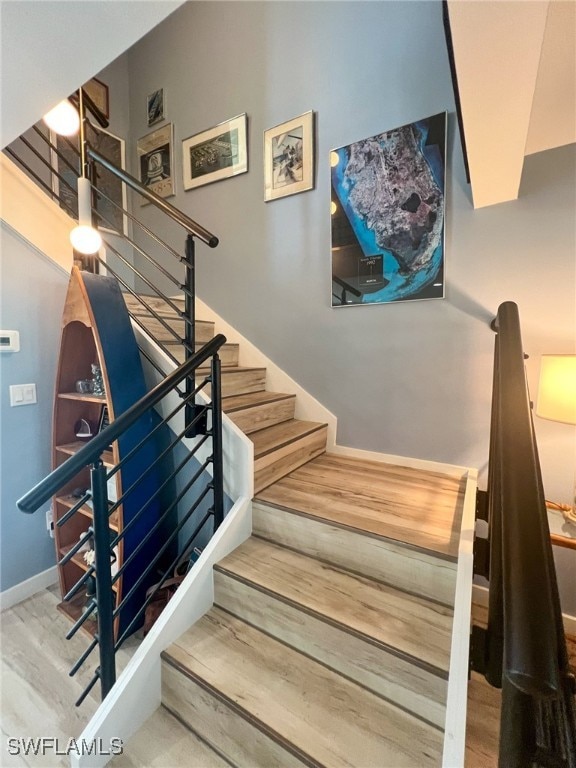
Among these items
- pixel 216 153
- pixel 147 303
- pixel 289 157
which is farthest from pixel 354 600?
pixel 216 153

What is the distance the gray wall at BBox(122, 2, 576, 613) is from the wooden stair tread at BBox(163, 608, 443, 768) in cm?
135

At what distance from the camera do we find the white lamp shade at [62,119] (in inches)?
62.8

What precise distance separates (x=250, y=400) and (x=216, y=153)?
83.6 inches

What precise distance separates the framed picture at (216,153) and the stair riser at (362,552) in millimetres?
2612

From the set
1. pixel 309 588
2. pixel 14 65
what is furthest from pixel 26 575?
pixel 14 65

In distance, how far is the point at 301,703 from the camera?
1.09 m

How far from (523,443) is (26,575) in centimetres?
275

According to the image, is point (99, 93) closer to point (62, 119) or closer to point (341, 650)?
point (62, 119)

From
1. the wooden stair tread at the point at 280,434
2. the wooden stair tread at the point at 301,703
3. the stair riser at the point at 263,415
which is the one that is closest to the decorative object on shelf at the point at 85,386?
the stair riser at the point at 263,415

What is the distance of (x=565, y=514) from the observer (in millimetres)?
1593

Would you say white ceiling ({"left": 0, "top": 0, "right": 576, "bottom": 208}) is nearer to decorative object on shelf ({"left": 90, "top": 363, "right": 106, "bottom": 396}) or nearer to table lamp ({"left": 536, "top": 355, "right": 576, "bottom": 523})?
table lamp ({"left": 536, "top": 355, "right": 576, "bottom": 523})

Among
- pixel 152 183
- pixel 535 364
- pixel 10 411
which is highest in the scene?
pixel 152 183

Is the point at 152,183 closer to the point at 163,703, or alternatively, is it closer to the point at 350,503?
the point at 350,503

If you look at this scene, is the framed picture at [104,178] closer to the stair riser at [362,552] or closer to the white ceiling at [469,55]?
the white ceiling at [469,55]
